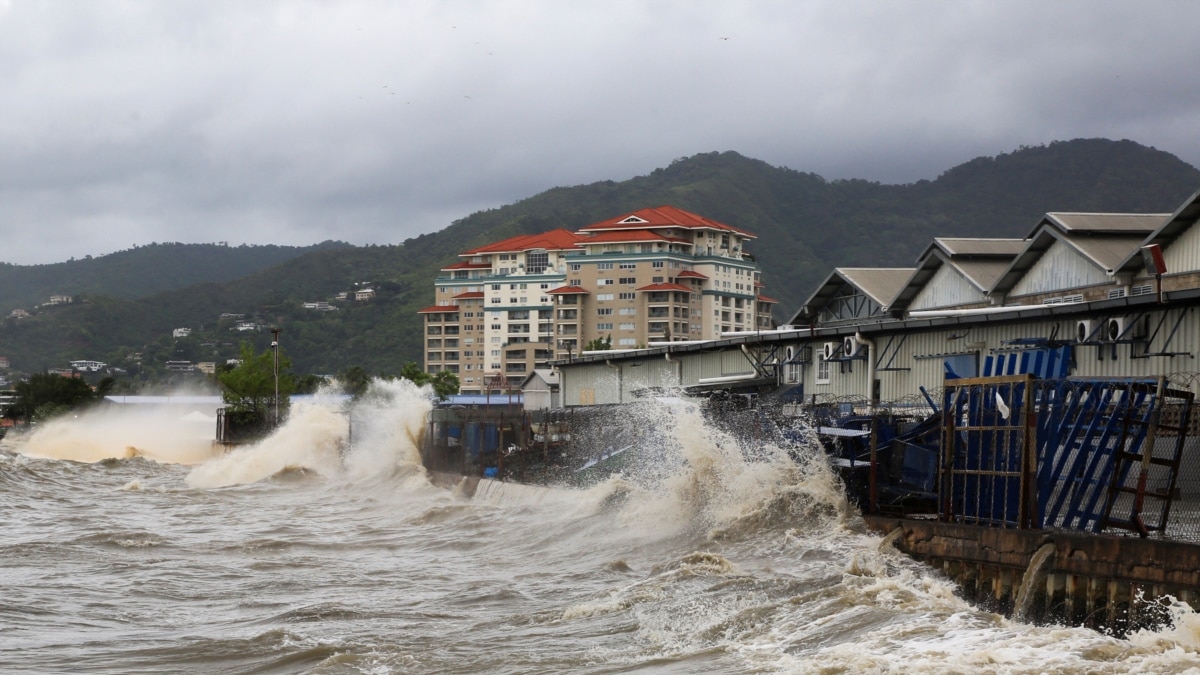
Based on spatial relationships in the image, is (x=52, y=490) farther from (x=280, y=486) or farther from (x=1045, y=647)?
(x=1045, y=647)

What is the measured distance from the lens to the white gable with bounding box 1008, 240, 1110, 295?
1409 inches

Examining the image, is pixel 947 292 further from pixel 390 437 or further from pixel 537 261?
pixel 537 261

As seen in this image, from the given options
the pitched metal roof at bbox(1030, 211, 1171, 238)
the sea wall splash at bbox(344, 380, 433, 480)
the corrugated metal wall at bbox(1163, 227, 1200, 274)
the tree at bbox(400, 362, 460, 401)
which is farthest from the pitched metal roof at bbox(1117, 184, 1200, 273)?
the tree at bbox(400, 362, 460, 401)

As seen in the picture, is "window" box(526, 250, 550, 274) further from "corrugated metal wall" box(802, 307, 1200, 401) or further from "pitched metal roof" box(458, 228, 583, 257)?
"corrugated metal wall" box(802, 307, 1200, 401)

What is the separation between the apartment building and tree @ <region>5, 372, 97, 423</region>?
4478 cm

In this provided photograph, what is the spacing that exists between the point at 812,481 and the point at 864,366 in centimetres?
1166

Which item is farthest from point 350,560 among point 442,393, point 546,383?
point 442,393

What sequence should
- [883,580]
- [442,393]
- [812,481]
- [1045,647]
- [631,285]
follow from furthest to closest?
[631,285], [442,393], [812,481], [883,580], [1045,647]

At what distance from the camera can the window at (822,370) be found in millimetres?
36438

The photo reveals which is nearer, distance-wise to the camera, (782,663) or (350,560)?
(782,663)

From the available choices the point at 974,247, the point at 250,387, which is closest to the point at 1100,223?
the point at 974,247

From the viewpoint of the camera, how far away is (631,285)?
144m

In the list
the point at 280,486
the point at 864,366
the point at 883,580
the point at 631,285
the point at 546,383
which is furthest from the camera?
the point at 631,285

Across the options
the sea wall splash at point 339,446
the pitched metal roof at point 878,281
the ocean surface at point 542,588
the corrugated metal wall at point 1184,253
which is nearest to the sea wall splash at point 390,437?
the sea wall splash at point 339,446
